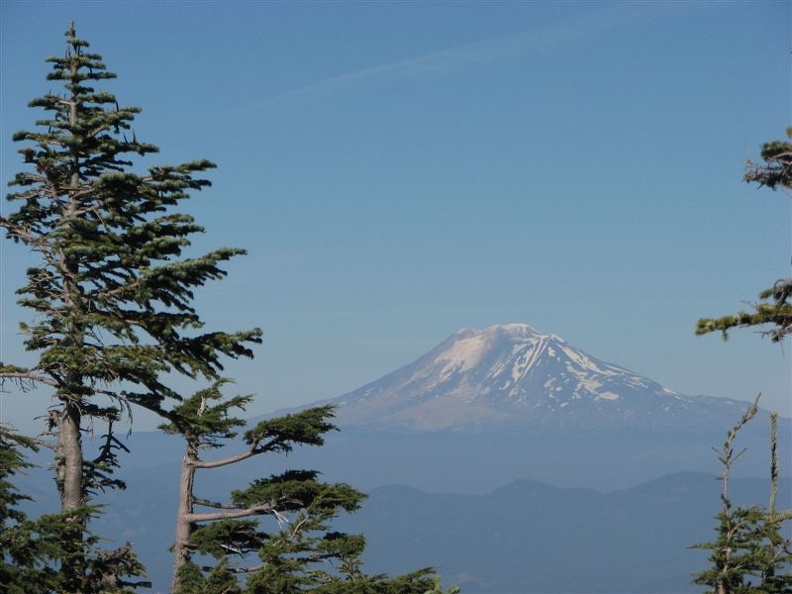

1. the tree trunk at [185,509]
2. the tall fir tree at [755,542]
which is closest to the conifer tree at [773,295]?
the tall fir tree at [755,542]

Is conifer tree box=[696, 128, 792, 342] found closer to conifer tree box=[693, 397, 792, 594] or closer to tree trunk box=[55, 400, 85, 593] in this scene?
conifer tree box=[693, 397, 792, 594]

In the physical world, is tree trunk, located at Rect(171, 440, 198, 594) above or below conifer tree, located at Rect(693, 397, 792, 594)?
above

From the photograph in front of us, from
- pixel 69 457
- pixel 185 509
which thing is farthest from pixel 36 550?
pixel 185 509

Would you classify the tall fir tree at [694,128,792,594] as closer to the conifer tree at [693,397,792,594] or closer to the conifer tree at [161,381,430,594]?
the conifer tree at [693,397,792,594]

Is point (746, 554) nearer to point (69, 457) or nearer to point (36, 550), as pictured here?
point (36, 550)

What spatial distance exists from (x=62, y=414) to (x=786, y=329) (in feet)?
49.2

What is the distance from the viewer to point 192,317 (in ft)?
81.0

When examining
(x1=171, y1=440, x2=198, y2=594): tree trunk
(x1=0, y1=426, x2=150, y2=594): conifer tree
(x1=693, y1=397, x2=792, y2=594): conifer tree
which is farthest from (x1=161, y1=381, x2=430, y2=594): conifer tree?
(x1=693, y1=397, x2=792, y2=594): conifer tree

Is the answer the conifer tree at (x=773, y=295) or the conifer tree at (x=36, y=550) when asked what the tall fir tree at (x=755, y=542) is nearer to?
the conifer tree at (x=773, y=295)

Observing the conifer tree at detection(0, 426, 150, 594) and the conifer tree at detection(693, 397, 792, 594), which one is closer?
the conifer tree at detection(0, 426, 150, 594)

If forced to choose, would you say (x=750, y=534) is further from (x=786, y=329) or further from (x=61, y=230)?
(x=61, y=230)

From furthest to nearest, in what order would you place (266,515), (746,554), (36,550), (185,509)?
(185,509) → (266,515) → (746,554) → (36,550)

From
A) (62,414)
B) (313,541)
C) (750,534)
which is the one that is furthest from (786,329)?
(62,414)

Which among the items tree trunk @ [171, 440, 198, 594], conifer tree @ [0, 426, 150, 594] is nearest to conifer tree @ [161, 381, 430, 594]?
tree trunk @ [171, 440, 198, 594]
